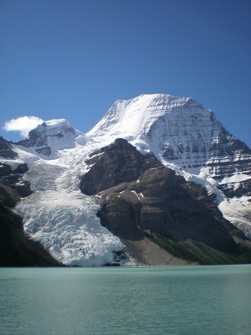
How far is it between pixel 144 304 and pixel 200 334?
2027cm

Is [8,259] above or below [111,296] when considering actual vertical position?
above

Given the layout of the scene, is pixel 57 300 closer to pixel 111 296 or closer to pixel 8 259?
pixel 111 296

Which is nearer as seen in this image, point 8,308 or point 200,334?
point 200,334

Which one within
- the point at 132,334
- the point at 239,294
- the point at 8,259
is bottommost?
the point at 132,334

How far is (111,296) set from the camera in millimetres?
71312

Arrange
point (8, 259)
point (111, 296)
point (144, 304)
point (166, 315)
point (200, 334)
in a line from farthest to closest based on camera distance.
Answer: point (8, 259)
point (111, 296)
point (144, 304)
point (166, 315)
point (200, 334)

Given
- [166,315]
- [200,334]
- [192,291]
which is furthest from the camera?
[192,291]

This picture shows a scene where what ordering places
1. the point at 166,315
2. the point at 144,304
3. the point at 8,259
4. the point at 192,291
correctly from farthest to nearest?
the point at 8,259 < the point at 192,291 < the point at 144,304 < the point at 166,315

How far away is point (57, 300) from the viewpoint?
6550 cm

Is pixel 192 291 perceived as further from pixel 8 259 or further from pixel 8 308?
pixel 8 259

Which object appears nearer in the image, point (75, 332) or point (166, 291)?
point (75, 332)

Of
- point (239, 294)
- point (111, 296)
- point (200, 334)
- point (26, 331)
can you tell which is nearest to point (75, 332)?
point (26, 331)

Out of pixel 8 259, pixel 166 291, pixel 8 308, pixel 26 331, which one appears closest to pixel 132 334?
pixel 26 331

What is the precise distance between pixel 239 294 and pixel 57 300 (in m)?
26.2
